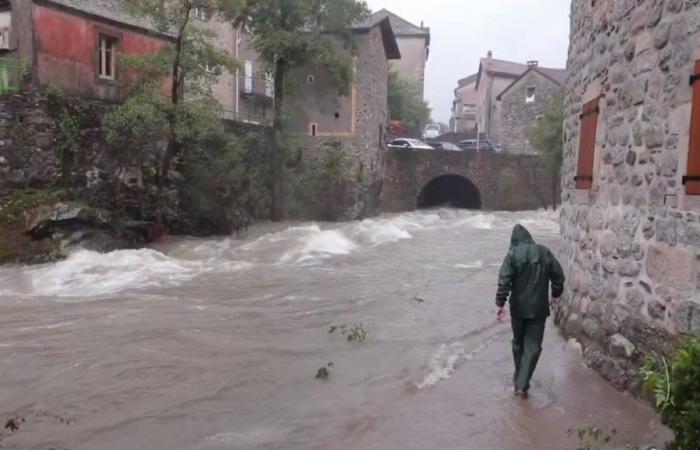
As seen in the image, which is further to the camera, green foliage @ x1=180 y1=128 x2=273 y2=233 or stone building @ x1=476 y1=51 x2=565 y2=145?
stone building @ x1=476 y1=51 x2=565 y2=145

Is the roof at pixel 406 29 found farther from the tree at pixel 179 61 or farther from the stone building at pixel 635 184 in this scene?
the stone building at pixel 635 184

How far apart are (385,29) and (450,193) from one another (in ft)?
48.6

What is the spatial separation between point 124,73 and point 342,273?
9.80 meters

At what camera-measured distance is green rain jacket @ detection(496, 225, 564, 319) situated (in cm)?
578

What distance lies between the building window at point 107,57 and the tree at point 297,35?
5.72m

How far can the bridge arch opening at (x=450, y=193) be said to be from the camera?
133 feet

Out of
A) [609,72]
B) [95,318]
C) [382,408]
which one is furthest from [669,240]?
[95,318]

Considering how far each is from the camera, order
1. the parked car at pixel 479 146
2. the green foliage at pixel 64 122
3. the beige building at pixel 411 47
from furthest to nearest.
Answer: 1. the beige building at pixel 411 47
2. the parked car at pixel 479 146
3. the green foliage at pixel 64 122

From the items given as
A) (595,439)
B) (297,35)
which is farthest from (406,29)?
(595,439)

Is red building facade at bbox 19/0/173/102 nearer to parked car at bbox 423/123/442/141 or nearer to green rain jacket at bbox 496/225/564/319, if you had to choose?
green rain jacket at bbox 496/225/564/319

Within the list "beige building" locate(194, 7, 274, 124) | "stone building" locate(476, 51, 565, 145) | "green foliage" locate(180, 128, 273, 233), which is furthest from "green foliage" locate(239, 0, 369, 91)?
"stone building" locate(476, 51, 565, 145)

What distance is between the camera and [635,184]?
5430 mm

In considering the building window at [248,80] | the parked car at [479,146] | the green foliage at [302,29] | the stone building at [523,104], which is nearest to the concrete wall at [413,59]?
the stone building at [523,104]

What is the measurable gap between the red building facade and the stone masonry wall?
107ft
